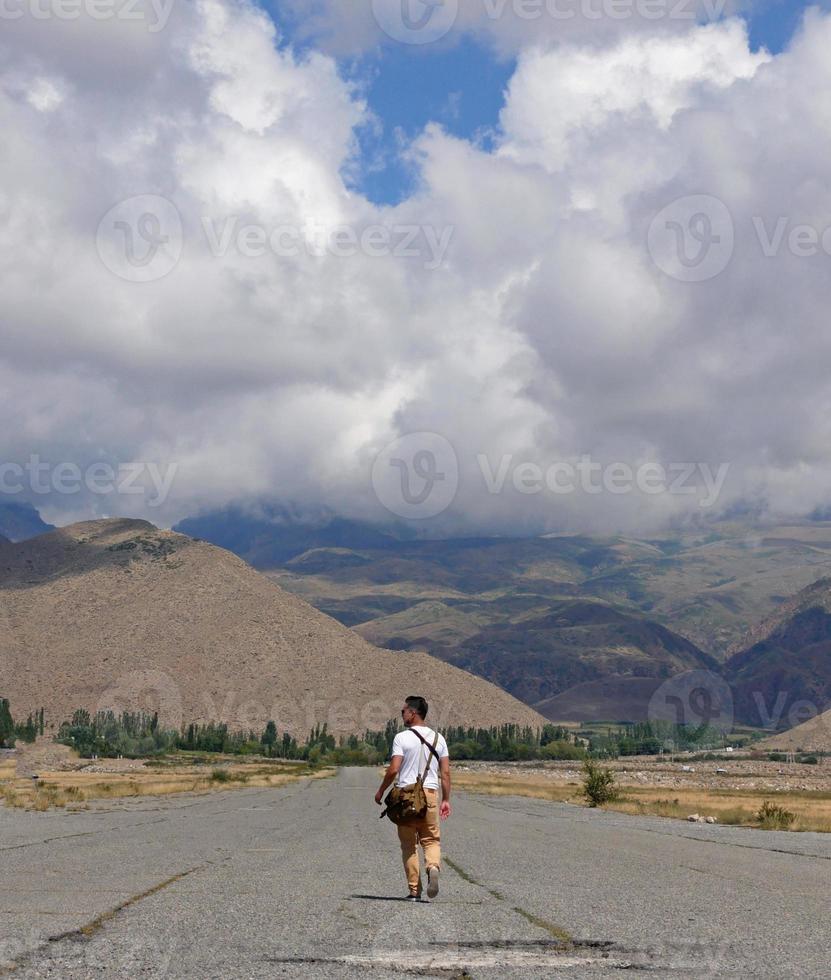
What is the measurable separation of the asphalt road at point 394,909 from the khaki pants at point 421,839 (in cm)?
38

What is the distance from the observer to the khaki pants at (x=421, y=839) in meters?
14.3

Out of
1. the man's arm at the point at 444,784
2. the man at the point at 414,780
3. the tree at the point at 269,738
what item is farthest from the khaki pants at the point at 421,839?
the tree at the point at 269,738

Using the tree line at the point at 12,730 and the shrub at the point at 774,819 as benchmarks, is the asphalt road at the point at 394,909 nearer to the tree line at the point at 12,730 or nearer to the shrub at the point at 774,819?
Answer: the shrub at the point at 774,819

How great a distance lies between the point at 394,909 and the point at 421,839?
1.22 metres

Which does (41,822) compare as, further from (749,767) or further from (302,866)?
(749,767)

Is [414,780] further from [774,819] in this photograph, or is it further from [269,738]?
[269,738]

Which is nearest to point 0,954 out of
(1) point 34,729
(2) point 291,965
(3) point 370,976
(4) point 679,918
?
(2) point 291,965

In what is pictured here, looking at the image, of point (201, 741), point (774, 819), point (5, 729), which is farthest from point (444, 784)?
point (5, 729)

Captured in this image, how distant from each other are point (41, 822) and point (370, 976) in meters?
31.3

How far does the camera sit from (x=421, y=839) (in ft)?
47.8

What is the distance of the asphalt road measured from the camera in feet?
32.9

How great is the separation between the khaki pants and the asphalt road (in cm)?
38

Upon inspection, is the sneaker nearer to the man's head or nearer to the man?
the man

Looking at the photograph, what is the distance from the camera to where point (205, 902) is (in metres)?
14.1
